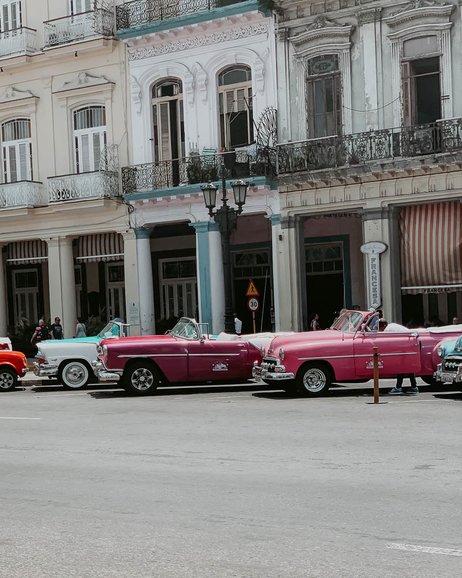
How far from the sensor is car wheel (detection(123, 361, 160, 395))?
18.0m

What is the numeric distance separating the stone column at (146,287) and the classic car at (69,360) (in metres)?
8.69

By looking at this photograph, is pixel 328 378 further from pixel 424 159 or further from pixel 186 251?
pixel 186 251

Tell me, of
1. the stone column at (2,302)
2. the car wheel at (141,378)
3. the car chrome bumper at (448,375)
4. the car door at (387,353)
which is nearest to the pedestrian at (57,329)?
the stone column at (2,302)

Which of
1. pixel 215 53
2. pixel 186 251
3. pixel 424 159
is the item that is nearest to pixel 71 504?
A: pixel 424 159

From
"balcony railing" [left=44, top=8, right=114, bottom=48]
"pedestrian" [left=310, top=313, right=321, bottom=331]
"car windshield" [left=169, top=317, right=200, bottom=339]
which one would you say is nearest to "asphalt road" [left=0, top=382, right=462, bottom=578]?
"car windshield" [left=169, top=317, right=200, bottom=339]

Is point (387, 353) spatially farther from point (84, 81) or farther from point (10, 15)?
point (10, 15)

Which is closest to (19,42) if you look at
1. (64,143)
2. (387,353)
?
(64,143)

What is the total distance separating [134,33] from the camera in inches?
1114

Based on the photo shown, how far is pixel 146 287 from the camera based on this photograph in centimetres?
2903

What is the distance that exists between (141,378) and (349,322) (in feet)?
13.4

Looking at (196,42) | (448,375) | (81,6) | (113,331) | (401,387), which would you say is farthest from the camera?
(81,6)

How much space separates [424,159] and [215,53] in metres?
7.35

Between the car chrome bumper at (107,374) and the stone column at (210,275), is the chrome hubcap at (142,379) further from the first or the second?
the stone column at (210,275)

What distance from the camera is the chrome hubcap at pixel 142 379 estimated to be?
18.0 meters
